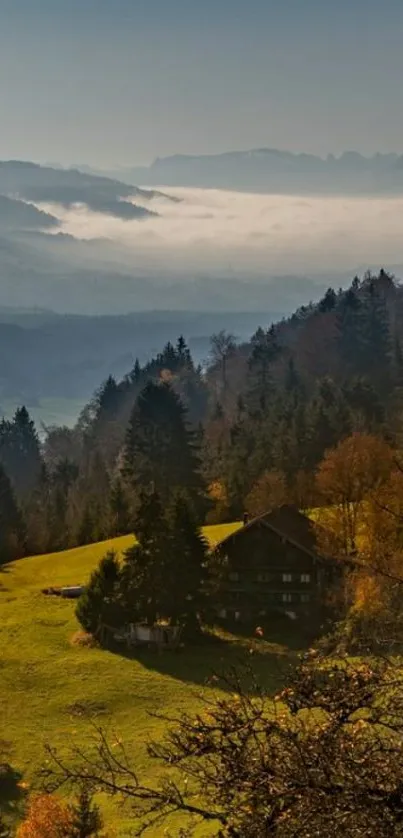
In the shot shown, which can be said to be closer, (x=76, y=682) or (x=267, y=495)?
(x=76, y=682)

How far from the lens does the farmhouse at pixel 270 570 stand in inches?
1763

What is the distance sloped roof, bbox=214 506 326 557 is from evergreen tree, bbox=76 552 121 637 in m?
6.62

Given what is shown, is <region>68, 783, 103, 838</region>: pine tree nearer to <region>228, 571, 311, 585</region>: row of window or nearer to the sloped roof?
<region>228, 571, 311, 585</region>: row of window

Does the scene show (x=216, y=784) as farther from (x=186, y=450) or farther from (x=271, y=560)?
(x=186, y=450)

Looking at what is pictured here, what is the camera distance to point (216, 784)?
17.8 feet

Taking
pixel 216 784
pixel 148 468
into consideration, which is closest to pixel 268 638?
pixel 148 468

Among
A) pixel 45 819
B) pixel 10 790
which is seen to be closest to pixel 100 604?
pixel 10 790

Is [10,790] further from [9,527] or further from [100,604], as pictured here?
[9,527]

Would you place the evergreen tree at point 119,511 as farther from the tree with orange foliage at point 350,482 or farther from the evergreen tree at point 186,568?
the tree with orange foliage at point 350,482

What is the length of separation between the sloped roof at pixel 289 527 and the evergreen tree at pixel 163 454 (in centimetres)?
1916

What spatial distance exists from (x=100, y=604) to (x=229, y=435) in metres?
46.6

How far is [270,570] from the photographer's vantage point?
1794 inches

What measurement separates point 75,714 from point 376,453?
20.8 metres

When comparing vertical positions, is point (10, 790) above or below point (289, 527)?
below
